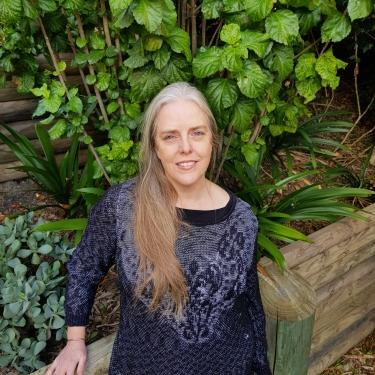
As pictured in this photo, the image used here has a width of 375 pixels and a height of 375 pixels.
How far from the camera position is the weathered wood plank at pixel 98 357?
150 centimetres

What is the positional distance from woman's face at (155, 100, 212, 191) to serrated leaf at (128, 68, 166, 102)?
374 mm

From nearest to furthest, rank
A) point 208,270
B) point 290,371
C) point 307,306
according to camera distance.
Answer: point 208,270 < point 307,306 < point 290,371

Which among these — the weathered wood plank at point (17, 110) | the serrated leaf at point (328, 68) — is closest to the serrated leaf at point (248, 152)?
the serrated leaf at point (328, 68)

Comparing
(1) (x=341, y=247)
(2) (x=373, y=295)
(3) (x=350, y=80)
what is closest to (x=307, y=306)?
(1) (x=341, y=247)

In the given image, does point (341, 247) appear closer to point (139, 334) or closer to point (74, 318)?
point (139, 334)

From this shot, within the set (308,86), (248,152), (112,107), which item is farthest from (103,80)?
(308,86)

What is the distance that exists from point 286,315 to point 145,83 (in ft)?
3.42

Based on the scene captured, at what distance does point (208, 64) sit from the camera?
60.7 inches

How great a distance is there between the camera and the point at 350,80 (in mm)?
4910

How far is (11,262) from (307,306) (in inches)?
49.6

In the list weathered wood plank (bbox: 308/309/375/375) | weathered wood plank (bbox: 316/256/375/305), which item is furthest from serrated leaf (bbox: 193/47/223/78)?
weathered wood plank (bbox: 308/309/375/375)

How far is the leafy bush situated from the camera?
167cm

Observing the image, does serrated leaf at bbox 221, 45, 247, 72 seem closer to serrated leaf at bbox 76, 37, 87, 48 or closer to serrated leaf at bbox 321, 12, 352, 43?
serrated leaf at bbox 321, 12, 352, 43

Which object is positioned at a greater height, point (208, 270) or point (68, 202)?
point (208, 270)
